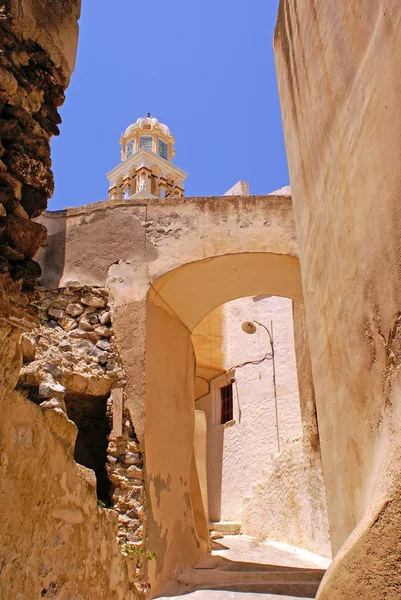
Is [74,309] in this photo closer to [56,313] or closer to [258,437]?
[56,313]

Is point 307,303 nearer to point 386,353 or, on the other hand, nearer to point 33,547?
point 386,353

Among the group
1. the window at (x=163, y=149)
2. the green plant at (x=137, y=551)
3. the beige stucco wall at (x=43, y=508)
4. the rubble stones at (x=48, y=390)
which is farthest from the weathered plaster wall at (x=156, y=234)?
the window at (x=163, y=149)

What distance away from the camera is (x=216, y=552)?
784 cm

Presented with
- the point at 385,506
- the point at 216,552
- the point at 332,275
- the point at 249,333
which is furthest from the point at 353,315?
the point at 249,333

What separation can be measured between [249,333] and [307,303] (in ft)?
29.5

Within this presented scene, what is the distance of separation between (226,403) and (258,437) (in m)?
1.84

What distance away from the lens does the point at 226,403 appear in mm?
13758

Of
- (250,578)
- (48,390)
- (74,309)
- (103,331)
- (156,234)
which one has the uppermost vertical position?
(156,234)

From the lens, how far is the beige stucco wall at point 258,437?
30.9 feet

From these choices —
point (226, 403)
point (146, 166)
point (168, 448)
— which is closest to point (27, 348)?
point (168, 448)

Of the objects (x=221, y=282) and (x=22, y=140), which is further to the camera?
(x=221, y=282)

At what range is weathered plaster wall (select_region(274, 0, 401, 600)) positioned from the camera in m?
2.33

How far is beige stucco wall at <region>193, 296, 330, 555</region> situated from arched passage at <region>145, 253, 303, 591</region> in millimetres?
2367

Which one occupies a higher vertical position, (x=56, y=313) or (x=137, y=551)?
(x=56, y=313)
